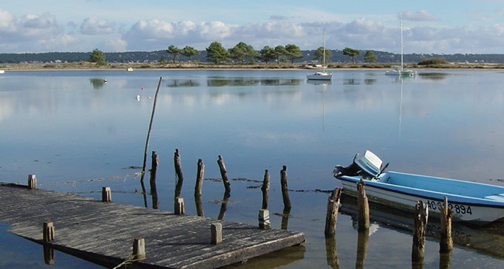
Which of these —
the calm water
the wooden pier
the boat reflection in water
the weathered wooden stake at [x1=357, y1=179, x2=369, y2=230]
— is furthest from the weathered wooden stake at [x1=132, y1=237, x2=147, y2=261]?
the boat reflection in water

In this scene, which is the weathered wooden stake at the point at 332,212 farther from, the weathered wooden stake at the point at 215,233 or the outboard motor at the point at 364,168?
the outboard motor at the point at 364,168

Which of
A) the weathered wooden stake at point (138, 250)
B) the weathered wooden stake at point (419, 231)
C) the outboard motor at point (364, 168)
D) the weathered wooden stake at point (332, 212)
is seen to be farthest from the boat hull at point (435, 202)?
the weathered wooden stake at point (138, 250)

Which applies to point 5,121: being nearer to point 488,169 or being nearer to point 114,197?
point 114,197

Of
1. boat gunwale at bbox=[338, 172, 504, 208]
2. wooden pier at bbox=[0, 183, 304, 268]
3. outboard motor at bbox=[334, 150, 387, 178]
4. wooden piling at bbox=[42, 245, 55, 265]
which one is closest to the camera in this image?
wooden pier at bbox=[0, 183, 304, 268]

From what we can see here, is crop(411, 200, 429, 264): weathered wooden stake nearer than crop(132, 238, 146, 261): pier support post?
No

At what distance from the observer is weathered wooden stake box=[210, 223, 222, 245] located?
13.5 metres

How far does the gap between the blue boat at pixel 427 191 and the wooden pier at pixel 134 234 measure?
4.92 meters

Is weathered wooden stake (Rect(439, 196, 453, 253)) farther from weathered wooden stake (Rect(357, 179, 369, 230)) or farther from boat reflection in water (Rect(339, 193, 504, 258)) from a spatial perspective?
weathered wooden stake (Rect(357, 179, 369, 230))

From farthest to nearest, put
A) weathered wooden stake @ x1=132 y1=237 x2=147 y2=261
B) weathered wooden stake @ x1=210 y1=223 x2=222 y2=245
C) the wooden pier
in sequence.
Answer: weathered wooden stake @ x1=210 y1=223 x2=222 y2=245, the wooden pier, weathered wooden stake @ x1=132 y1=237 x2=147 y2=261

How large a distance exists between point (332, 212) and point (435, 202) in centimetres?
373

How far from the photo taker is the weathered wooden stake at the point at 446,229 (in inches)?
555

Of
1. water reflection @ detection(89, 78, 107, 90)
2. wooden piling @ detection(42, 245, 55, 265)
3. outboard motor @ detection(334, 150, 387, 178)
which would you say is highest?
water reflection @ detection(89, 78, 107, 90)

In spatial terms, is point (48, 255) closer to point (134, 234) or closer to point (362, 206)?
point (134, 234)

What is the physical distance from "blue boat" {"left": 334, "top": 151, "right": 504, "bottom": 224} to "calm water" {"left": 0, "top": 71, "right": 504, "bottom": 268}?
52 cm
